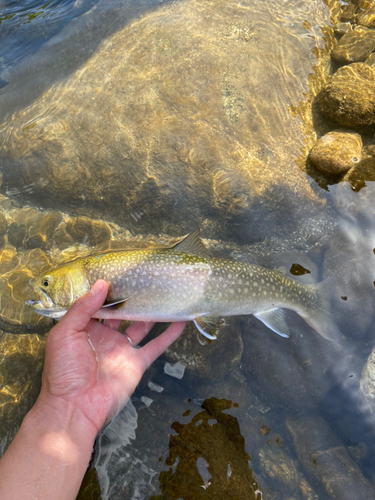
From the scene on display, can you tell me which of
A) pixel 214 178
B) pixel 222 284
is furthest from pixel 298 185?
pixel 222 284

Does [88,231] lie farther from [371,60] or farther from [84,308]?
[371,60]

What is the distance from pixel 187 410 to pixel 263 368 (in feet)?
4.25

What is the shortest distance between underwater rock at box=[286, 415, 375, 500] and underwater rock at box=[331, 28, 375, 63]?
20.4 feet

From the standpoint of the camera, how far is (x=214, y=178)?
15.6ft

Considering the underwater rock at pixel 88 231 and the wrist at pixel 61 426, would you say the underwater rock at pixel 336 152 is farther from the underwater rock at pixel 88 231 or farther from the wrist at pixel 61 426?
the wrist at pixel 61 426

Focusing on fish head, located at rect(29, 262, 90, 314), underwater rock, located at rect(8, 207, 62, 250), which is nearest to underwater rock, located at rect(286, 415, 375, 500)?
fish head, located at rect(29, 262, 90, 314)

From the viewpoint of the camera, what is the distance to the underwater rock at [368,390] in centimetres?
425

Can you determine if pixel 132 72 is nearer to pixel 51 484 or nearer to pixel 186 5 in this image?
pixel 186 5

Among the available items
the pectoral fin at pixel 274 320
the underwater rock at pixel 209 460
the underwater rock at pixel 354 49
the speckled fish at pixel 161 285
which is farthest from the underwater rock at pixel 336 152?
the underwater rock at pixel 209 460

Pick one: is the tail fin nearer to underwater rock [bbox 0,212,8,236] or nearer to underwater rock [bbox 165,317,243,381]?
underwater rock [bbox 165,317,243,381]

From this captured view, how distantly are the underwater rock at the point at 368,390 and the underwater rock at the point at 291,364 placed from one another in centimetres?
37

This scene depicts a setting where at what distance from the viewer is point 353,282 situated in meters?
4.64

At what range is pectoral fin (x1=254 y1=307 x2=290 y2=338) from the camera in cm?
399

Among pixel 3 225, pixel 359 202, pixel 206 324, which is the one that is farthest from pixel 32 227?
pixel 359 202
